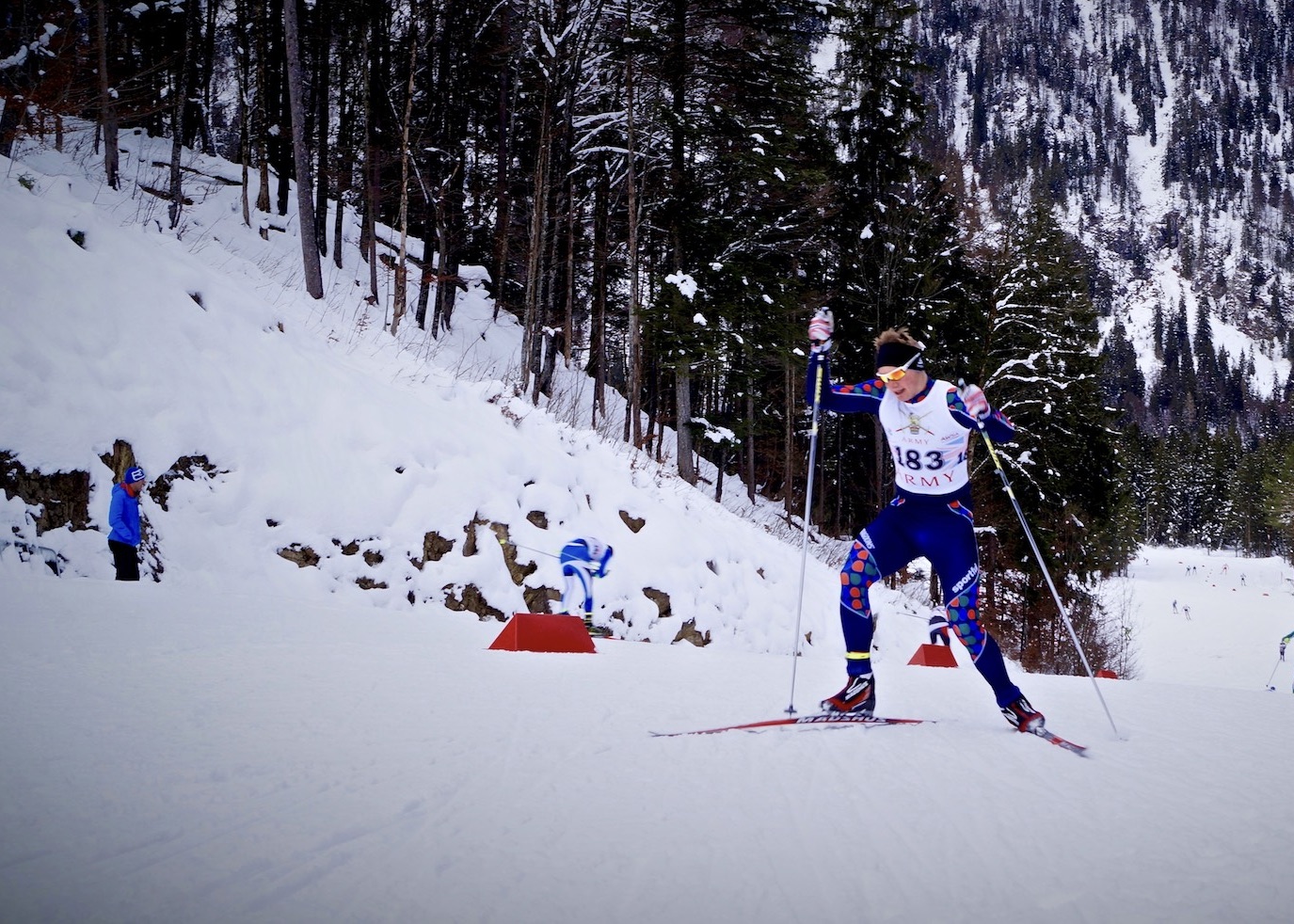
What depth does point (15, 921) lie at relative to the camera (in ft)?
4.79

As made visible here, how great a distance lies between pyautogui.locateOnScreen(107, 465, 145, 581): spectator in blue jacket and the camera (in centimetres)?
725

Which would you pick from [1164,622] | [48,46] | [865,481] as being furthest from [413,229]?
[1164,622]

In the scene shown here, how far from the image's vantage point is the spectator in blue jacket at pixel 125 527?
7.25 metres

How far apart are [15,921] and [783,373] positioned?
930 inches

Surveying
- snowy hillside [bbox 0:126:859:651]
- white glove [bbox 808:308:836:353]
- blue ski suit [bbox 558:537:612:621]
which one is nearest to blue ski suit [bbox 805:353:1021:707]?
white glove [bbox 808:308:836:353]

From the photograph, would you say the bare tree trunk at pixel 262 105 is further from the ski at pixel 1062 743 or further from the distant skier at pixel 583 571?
the ski at pixel 1062 743

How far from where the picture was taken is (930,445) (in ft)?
14.3

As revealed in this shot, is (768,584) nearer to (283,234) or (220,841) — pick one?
(220,841)

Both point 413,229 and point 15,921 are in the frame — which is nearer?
point 15,921

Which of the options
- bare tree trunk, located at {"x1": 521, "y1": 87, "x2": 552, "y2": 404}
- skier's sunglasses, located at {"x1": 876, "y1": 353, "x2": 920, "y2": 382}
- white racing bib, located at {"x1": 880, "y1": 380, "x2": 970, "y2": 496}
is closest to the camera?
white racing bib, located at {"x1": 880, "y1": 380, "x2": 970, "y2": 496}

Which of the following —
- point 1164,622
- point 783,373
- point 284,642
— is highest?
point 783,373

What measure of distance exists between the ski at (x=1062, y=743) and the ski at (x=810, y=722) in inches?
24.6

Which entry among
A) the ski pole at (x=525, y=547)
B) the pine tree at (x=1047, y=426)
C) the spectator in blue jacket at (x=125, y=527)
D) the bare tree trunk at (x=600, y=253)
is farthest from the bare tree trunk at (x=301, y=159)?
the pine tree at (x=1047, y=426)

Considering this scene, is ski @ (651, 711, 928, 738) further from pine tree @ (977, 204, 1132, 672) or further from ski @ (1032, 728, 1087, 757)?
pine tree @ (977, 204, 1132, 672)
